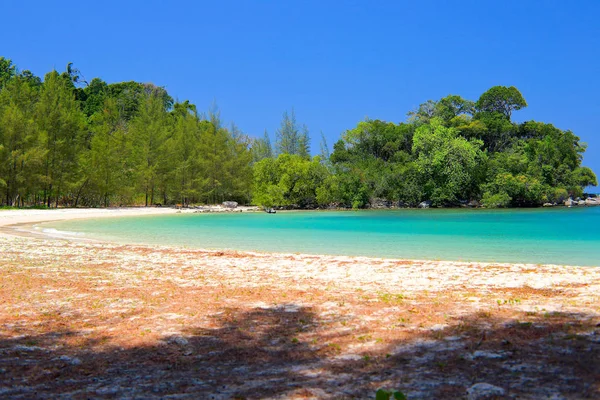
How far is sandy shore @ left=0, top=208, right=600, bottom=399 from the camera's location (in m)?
3.86

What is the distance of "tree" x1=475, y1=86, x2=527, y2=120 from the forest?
180mm

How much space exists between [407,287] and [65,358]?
564 cm

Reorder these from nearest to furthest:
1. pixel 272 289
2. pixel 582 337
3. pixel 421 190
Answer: pixel 582 337 < pixel 272 289 < pixel 421 190

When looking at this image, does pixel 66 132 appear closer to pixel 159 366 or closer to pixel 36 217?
pixel 36 217

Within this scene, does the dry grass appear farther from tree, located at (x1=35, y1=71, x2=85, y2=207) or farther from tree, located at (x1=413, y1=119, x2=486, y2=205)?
tree, located at (x1=413, y1=119, x2=486, y2=205)

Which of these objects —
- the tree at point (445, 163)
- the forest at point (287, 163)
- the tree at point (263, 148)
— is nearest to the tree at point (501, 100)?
the forest at point (287, 163)

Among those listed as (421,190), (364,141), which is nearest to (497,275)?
(421,190)

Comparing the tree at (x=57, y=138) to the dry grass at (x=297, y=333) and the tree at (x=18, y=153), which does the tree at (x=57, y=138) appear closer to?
the tree at (x=18, y=153)

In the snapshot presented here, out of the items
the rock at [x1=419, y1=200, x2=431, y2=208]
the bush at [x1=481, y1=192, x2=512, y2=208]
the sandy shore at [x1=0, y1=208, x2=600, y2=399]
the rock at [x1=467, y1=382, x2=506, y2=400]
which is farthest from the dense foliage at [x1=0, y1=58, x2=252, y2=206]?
the rock at [x1=467, y1=382, x2=506, y2=400]

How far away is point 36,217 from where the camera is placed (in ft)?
107

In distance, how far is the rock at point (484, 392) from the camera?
3.44 metres

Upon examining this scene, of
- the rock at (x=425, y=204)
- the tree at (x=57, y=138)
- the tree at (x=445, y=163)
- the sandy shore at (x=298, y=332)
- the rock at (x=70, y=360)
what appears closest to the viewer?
the sandy shore at (x=298, y=332)

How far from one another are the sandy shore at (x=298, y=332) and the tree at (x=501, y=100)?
6442 centimetres

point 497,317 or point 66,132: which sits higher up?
point 66,132
